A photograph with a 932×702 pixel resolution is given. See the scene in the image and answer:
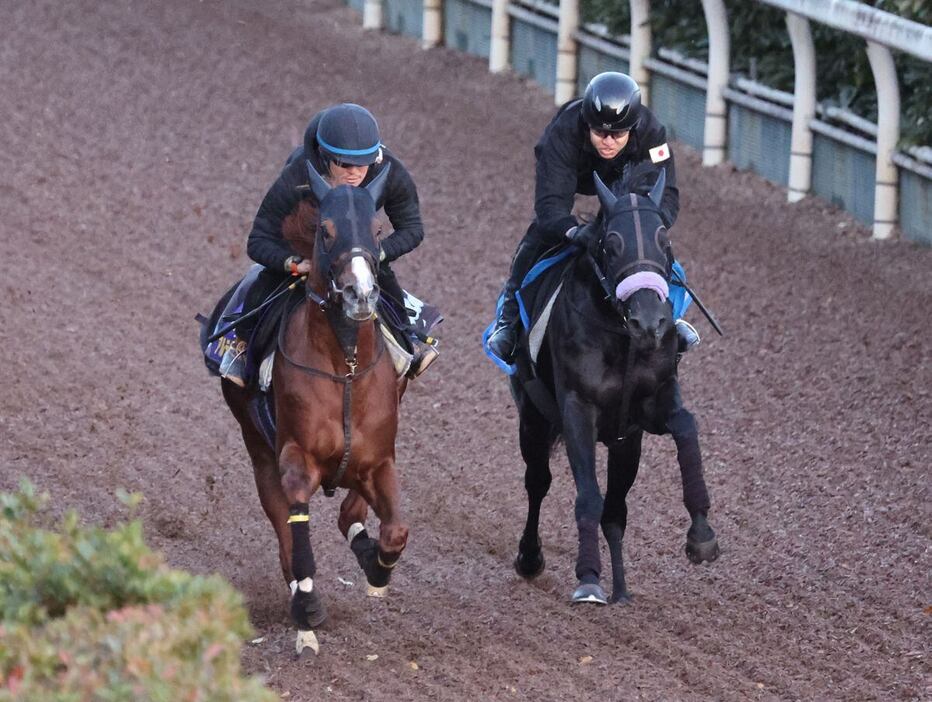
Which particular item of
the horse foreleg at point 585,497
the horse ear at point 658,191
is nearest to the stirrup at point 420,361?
the horse foreleg at point 585,497

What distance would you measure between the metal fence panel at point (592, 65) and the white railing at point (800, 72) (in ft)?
0.23

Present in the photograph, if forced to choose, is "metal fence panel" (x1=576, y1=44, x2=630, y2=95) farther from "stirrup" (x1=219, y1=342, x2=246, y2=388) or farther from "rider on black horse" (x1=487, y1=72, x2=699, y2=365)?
"stirrup" (x1=219, y1=342, x2=246, y2=388)

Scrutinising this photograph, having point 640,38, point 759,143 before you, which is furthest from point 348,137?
point 640,38

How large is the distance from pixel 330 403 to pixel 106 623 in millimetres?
2946

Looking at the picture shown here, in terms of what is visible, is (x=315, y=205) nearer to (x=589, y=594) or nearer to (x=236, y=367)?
(x=236, y=367)

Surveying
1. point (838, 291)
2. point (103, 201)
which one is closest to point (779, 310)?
point (838, 291)

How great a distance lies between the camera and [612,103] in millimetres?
7344

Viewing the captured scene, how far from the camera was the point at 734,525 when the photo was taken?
861cm

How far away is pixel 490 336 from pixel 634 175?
4.10 ft

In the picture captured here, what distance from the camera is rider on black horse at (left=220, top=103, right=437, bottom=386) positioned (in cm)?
703

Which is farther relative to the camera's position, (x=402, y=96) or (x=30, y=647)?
(x=402, y=96)

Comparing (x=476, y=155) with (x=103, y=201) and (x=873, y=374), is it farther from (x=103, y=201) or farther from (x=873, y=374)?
(x=873, y=374)

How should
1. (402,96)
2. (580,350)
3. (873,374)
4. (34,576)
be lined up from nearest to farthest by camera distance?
(34,576) < (580,350) < (873,374) < (402,96)

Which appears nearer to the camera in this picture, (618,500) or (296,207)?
(296,207)
